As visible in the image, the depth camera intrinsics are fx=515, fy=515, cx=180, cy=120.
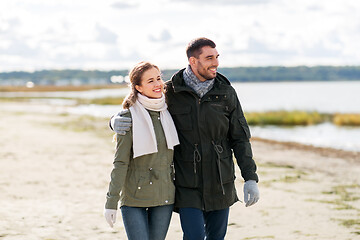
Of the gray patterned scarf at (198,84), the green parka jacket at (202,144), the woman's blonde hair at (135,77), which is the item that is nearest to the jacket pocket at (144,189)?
the green parka jacket at (202,144)

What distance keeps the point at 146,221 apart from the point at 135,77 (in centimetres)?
103

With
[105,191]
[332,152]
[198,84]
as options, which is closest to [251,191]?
[198,84]

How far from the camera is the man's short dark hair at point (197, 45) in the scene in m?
3.80

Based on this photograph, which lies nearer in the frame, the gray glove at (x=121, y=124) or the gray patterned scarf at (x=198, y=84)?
the gray glove at (x=121, y=124)

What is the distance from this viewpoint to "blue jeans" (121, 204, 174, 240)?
3.57m

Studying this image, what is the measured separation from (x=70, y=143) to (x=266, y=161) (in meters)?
6.14

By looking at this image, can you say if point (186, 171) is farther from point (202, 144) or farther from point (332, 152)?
point (332, 152)

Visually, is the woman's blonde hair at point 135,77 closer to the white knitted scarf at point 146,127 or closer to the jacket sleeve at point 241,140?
the white knitted scarf at point 146,127

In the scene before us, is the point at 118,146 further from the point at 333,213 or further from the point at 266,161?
the point at 266,161

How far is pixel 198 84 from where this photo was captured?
3.81 m

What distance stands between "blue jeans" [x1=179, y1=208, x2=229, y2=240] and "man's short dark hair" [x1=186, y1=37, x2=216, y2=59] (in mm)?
1145

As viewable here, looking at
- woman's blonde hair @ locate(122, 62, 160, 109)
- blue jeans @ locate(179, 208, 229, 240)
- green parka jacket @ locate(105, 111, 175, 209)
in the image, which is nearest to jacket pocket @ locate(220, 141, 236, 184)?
blue jeans @ locate(179, 208, 229, 240)

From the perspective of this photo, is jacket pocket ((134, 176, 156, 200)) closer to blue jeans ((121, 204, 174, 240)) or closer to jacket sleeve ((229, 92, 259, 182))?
blue jeans ((121, 204, 174, 240))

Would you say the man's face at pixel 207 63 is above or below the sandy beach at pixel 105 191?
above
